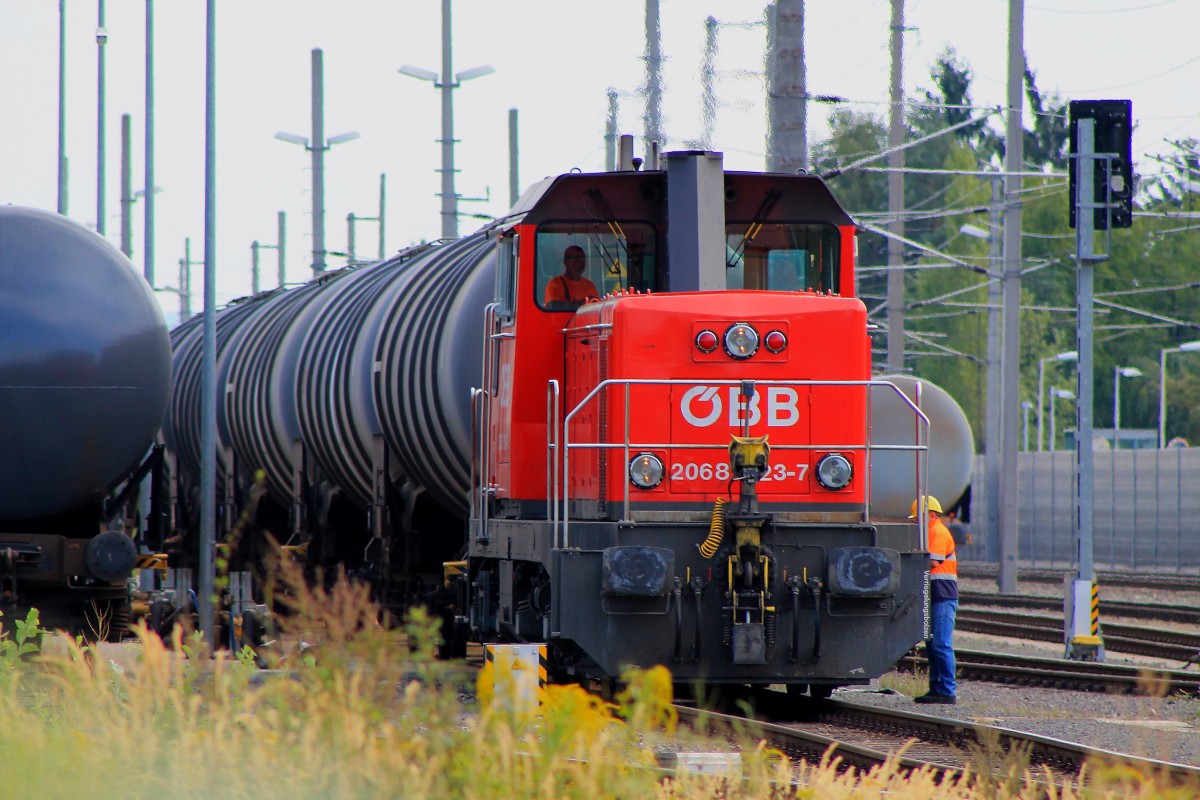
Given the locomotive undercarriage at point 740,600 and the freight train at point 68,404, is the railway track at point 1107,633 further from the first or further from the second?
the freight train at point 68,404

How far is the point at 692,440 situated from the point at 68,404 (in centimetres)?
502

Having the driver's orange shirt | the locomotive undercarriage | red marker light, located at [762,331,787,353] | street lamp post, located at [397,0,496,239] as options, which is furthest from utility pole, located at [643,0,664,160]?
the locomotive undercarriage

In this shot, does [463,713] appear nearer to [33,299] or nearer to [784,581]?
[784,581]

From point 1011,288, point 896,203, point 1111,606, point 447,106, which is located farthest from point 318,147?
point 1111,606

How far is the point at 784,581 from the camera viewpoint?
9008 mm

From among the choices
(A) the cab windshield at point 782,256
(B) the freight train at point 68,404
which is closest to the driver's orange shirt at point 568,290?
(A) the cab windshield at point 782,256

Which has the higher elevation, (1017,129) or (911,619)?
(1017,129)

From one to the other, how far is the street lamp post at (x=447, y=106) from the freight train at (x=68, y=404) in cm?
1275

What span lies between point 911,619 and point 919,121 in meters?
64.0

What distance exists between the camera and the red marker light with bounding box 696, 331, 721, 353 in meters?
9.30

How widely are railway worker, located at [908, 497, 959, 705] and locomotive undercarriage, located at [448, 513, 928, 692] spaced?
6.76 feet

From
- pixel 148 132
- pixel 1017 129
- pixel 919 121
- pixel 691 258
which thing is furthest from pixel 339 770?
pixel 919 121

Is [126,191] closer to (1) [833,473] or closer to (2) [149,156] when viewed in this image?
(2) [149,156]

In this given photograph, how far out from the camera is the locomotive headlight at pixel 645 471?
9.17 meters
